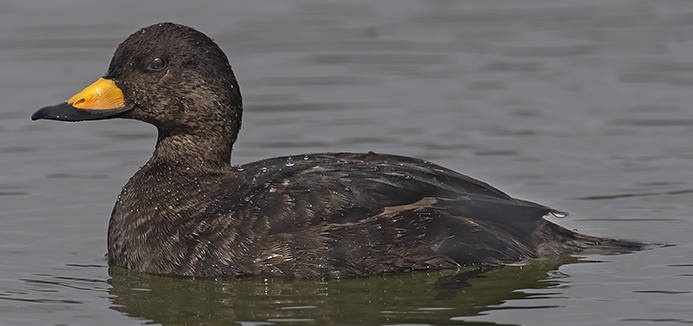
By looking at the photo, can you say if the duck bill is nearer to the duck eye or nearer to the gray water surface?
the duck eye

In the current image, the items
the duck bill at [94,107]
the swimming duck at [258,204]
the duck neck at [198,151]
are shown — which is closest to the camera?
the swimming duck at [258,204]

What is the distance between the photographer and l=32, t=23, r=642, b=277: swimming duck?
27.9 ft

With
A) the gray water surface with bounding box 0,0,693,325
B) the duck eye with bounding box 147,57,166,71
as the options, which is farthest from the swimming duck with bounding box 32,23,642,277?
the gray water surface with bounding box 0,0,693,325

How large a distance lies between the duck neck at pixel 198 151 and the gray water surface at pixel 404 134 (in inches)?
32.1

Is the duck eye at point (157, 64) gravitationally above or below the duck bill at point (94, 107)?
above

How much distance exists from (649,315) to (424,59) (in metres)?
6.68

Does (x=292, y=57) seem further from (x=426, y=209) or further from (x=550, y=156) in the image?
(x=426, y=209)

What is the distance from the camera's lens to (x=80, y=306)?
26.8ft

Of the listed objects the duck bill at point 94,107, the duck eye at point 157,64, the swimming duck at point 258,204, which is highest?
the duck eye at point 157,64

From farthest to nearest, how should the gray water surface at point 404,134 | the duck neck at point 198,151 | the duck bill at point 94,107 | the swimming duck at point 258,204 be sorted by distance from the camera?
the duck neck at point 198,151 < the duck bill at point 94,107 < the swimming duck at point 258,204 < the gray water surface at point 404,134

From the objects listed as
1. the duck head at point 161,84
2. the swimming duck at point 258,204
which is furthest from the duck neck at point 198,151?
the duck head at point 161,84

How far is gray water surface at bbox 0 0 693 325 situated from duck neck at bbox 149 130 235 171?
2.68 feet

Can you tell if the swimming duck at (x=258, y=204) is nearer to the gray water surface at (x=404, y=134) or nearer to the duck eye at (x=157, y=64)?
the duck eye at (x=157, y=64)

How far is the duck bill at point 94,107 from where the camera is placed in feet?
29.9
